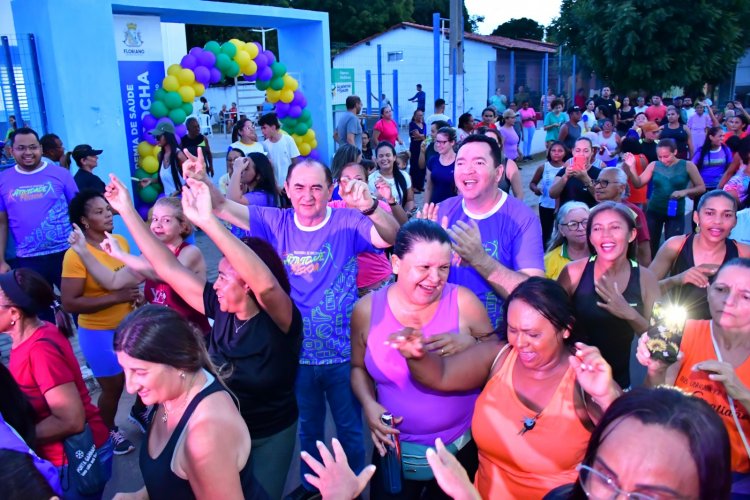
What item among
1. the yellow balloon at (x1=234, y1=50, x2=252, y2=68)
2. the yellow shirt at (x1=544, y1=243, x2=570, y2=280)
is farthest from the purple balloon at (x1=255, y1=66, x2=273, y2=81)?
the yellow shirt at (x1=544, y1=243, x2=570, y2=280)

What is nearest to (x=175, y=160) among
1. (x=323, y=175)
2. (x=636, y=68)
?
(x=323, y=175)

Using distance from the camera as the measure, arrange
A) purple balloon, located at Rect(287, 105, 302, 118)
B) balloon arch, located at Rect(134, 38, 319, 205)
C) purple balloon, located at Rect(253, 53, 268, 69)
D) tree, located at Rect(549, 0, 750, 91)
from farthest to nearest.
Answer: tree, located at Rect(549, 0, 750, 91), purple balloon, located at Rect(287, 105, 302, 118), purple balloon, located at Rect(253, 53, 268, 69), balloon arch, located at Rect(134, 38, 319, 205)

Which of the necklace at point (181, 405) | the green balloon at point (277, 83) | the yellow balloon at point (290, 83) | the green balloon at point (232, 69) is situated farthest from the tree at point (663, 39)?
the necklace at point (181, 405)

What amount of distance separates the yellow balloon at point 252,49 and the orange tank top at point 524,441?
8.84m

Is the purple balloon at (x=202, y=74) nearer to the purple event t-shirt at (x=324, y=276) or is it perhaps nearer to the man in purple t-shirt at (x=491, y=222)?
the purple event t-shirt at (x=324, y=276)

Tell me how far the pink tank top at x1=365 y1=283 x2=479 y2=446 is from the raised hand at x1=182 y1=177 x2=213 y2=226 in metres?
0.86

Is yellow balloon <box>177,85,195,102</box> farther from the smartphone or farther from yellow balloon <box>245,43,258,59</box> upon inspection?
the smartphone

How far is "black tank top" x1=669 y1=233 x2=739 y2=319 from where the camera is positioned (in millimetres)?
3688

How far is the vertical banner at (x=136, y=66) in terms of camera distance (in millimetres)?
8383

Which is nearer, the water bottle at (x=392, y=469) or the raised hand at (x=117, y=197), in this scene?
the water bottle at (x=392, y=469)

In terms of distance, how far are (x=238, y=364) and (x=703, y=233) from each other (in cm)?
299

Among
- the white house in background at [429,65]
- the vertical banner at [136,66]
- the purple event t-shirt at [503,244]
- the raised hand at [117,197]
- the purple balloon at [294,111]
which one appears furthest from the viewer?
the white house in background at [429,65]

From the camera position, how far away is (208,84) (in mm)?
10047

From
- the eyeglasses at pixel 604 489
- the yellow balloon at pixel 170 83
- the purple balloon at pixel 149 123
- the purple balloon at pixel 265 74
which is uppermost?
the purple balloon at pixel 265 74
